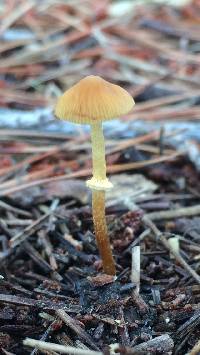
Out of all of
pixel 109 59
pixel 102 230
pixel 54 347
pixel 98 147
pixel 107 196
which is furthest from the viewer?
pixel 109 59

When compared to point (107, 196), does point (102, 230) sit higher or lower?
lower

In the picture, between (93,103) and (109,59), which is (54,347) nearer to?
(93,103)

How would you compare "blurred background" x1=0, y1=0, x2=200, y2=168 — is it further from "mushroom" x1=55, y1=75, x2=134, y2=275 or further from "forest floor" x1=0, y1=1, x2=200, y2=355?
"mushroom" x1=55, y1=75, x2=134, y2=275

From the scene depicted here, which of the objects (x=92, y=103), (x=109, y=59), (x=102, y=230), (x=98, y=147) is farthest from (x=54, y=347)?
(x=109, y=59)

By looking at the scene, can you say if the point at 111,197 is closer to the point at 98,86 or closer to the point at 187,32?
the point at 98,86

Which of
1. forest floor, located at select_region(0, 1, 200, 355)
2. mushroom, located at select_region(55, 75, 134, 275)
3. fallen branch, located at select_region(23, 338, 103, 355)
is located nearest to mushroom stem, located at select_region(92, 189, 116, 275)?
forest floor, located at select_region(0, 1, 200, 355)

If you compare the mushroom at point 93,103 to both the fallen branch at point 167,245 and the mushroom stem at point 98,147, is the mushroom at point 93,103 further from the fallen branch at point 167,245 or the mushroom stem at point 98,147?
the fallen branch at point 167,245

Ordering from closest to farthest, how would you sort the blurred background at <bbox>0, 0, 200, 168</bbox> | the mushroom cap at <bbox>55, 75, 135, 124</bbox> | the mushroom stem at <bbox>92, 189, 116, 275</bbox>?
1. the mushroom cap at <bbox>55, 75, 135, 124</bbox>
2. the mushroom stem at <bbox>92, 189, 116, 275</bbox>
3. the blurred background at <bbox>0, 0, 200, 168</bbox>
